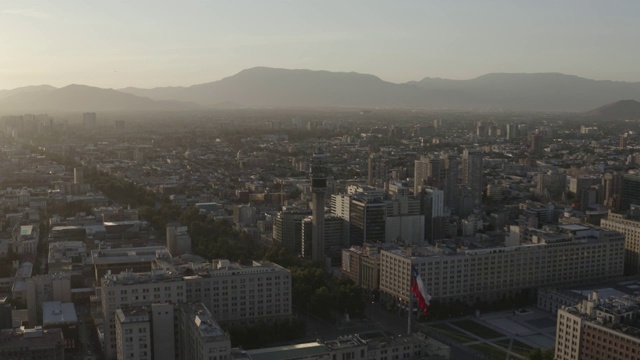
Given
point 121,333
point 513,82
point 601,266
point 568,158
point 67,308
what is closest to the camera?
point 121,333

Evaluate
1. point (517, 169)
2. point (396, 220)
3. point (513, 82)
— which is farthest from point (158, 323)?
point (513, 82)

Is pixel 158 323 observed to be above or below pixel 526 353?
above

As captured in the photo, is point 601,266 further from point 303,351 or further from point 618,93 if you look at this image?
point 618,93

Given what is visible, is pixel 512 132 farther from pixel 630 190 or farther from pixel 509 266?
pixel 509 266

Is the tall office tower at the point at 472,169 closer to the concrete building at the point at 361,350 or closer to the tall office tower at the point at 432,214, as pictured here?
the tall office tower at the point at 432,214

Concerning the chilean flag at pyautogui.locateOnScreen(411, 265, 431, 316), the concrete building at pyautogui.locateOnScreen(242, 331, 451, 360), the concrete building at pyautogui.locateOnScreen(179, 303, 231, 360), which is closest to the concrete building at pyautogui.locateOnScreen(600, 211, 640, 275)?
Result: the chilean flag at pyautogui.locateOnScreen(411, 265, 431, 316)

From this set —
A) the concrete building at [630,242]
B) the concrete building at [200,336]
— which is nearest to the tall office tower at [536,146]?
the concrete building at [630,242]
